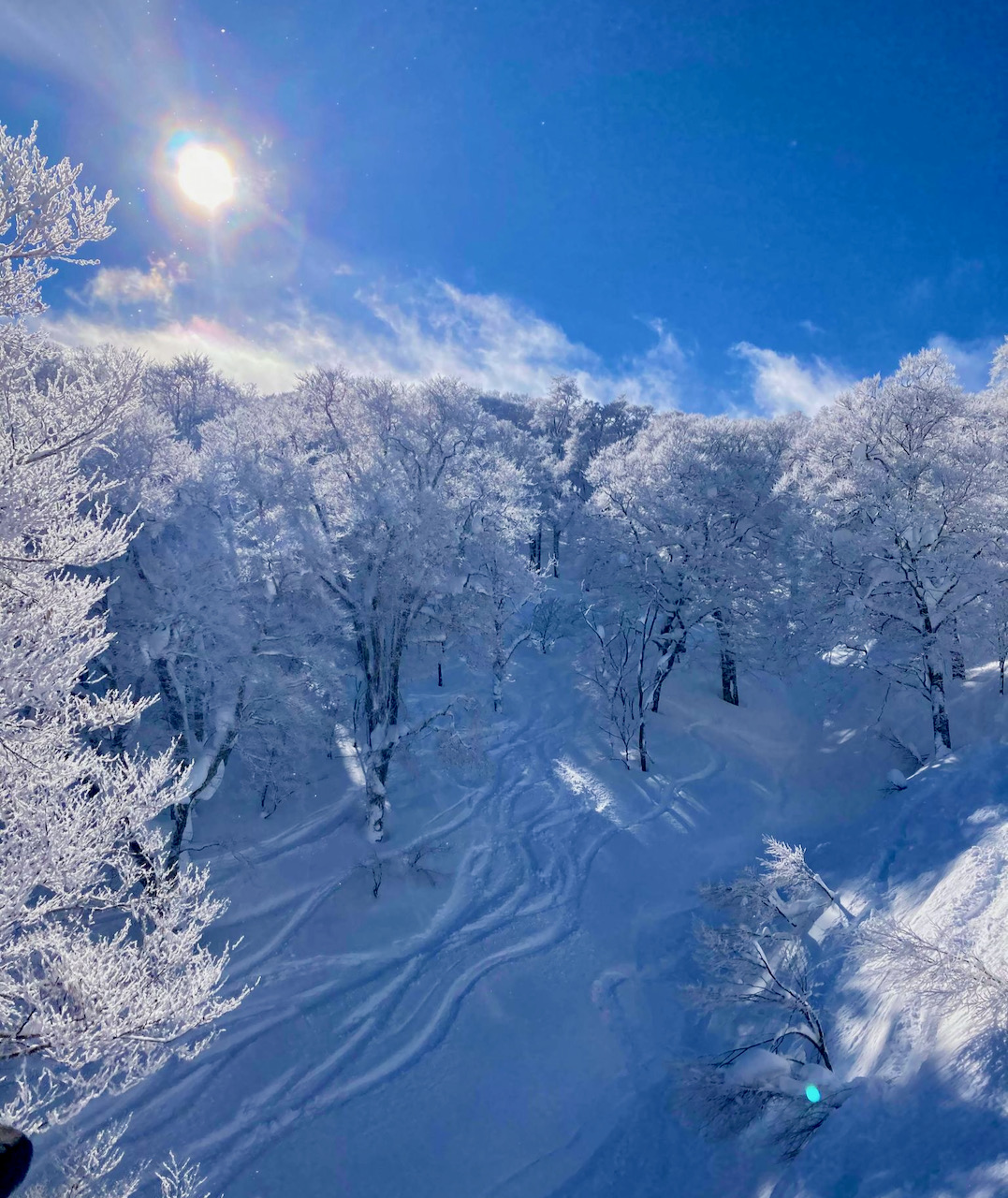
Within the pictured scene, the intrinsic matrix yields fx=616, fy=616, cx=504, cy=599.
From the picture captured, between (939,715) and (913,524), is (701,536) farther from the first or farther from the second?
(939,715)

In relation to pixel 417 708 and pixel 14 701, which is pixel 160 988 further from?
pixel 417 708

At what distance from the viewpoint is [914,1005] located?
7711 millimetres

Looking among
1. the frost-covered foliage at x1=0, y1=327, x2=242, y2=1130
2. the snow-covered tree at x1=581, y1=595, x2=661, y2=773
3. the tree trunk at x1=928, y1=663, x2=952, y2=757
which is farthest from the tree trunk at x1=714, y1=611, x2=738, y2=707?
the frost-covered foliage at x1=0, y1=327, x2=242, y2=1130

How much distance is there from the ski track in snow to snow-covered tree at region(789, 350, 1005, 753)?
6.78 meters

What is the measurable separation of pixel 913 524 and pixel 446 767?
13760 mm

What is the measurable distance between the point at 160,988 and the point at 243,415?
2143 centimetres

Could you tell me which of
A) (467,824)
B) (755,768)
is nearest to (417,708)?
(467,824)

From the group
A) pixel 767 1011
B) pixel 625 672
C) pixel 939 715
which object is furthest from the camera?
pixel 625 672

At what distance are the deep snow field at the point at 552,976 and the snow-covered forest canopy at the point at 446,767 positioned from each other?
0.28 feet

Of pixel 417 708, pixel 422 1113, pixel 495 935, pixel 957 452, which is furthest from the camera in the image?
pixel 417 708

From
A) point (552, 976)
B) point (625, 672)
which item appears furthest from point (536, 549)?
point (552, 976)

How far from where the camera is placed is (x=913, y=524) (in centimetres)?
1531

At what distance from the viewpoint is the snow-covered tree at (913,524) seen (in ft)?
49.3

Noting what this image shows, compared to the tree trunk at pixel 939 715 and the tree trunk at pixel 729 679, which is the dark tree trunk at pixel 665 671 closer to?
the tree trunk at pixel 729 679
